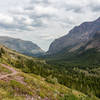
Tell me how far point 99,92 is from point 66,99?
130203mm

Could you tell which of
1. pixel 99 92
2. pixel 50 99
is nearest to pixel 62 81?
pixel 99 92

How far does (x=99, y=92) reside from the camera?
131m

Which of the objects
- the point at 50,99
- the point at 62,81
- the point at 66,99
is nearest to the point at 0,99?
the point at 66,99

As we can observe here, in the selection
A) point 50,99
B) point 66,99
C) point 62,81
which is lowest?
point 62,81

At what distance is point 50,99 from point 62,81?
113578 millimetres

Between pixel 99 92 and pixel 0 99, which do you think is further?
pixel 99 92

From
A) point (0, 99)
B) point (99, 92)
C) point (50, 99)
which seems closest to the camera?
point (0, 99)

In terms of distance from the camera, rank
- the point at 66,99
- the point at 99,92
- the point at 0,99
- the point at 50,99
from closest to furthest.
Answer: the point at 0,99 → the point at 66,99 → the point at 50,99 → the point at 99,92

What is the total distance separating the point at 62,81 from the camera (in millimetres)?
131375

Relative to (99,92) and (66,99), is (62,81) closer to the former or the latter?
(99,92)

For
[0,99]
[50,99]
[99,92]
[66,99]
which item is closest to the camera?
[0,99]

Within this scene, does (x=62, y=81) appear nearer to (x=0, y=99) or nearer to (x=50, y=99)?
(x=50, y=99)

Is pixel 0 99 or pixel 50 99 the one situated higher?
pixel 0 99

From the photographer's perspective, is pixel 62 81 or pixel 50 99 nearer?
pixel 50 99
